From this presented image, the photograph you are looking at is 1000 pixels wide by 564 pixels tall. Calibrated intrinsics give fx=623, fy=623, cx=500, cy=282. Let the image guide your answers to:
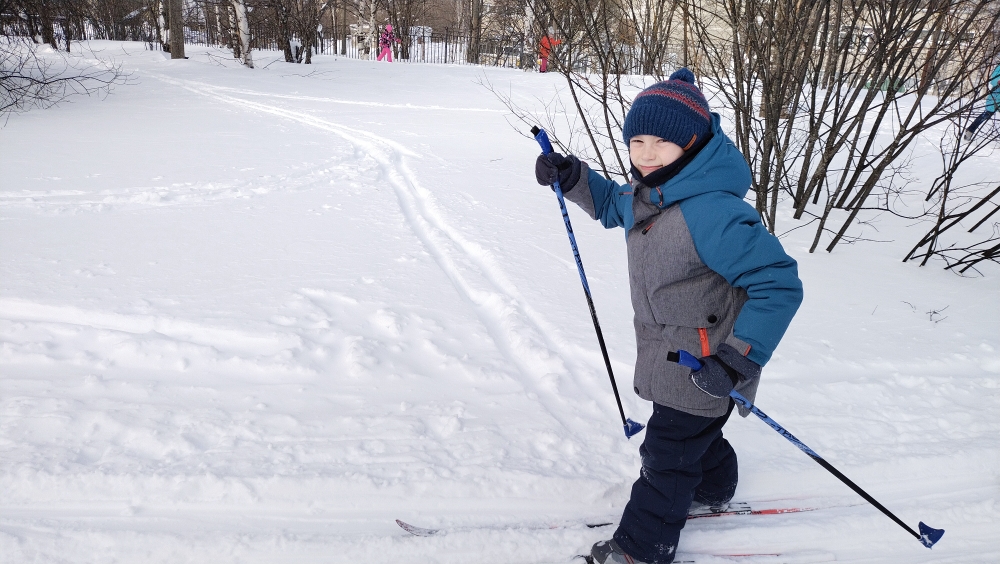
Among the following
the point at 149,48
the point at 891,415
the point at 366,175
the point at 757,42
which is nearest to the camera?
the point at 891,415

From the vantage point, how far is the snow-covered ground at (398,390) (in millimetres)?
2121

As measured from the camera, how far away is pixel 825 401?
9.53 feet

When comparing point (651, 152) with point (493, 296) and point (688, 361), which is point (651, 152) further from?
point (493, 296)

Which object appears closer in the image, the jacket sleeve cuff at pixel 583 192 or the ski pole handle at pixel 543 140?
the jacket sleeve cuff at pixel 583 192

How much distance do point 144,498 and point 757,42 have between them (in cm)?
432

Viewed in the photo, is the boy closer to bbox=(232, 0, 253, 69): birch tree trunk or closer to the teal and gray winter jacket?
the teal and gray winter jacket

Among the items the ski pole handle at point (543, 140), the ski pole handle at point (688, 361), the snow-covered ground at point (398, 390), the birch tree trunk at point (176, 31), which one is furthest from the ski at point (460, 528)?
the birch tree trunk at point (176, 31)

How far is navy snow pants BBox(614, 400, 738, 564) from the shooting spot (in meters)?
1.91

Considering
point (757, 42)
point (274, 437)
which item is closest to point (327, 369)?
point (274, 437)

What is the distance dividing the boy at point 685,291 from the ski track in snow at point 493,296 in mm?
725

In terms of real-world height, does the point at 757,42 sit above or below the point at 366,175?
above

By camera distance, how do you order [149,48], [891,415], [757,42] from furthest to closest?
1. [149,48]
2. [757,42]
3. [891,415]

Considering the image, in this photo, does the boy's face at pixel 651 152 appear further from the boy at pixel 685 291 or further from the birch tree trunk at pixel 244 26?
the birch tree trunk at pixel 244 26

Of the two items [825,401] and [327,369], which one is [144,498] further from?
[825,401]
